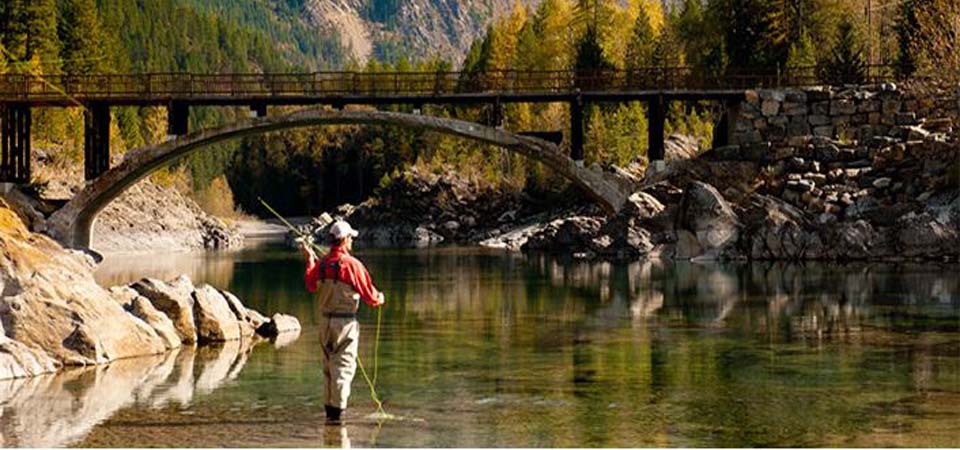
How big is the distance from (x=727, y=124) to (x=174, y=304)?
44.6 metres

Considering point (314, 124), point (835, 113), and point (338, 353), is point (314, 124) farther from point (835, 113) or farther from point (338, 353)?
point (338, 353)

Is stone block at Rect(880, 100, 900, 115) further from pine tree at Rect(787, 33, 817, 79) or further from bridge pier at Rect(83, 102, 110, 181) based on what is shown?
bridge pier at Rect(83, 102, 110, 181)

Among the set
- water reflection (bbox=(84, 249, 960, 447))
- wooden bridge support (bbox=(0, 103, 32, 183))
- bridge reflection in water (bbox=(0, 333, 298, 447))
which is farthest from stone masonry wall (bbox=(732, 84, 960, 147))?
bridge reflection in water (bbox=(0, 333, 298, 447))

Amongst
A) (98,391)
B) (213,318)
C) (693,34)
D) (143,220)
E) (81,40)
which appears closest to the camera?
(98,391)

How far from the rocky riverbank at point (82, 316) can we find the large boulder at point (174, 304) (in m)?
0.02

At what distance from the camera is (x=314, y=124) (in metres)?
66.2

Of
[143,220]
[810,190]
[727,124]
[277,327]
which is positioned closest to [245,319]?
[277,327]

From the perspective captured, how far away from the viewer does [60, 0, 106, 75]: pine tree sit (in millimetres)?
98500

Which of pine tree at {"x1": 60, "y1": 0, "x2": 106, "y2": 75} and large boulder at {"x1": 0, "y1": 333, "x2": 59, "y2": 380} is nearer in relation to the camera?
large boulder at {"x1": 0, "y1": 333, "x2": 59, "y2": 380}

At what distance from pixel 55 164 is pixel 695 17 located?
1767 inches

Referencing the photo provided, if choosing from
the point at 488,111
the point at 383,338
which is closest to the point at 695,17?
the point at 488,111

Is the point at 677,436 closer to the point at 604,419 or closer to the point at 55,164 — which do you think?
the point at 604,419

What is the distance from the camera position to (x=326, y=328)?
16062 millimetres

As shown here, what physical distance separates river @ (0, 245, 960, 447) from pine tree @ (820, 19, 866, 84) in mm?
31717
